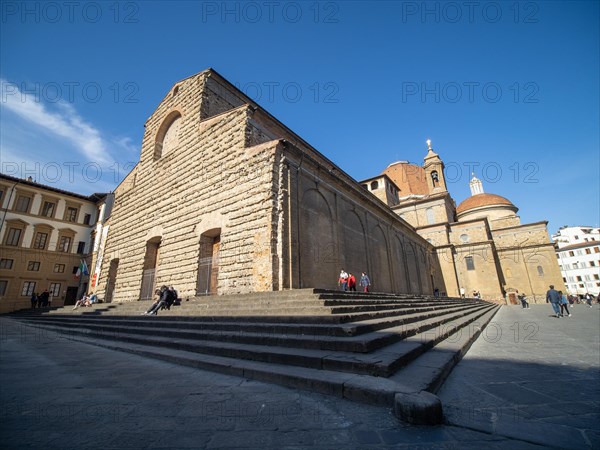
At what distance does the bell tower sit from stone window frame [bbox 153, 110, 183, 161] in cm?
3361

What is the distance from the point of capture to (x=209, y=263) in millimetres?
11078

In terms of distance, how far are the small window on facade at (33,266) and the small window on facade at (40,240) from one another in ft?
5.18

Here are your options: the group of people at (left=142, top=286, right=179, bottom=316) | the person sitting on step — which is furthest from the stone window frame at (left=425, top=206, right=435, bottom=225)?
the person sitting on step

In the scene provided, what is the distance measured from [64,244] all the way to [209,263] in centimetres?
2630

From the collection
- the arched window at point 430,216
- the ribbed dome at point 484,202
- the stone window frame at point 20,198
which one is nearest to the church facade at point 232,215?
the stone window frame at point 20,198

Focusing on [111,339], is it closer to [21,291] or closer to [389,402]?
[389,402]

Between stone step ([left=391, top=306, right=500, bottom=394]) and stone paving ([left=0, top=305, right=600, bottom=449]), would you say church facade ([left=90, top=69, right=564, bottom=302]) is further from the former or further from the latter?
stone paving ([left=0, top=305, right=600, bottom=449])

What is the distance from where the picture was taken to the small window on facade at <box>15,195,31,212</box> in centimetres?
2534

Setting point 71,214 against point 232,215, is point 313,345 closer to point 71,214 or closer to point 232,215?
point 232,215

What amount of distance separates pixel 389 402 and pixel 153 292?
13.0m

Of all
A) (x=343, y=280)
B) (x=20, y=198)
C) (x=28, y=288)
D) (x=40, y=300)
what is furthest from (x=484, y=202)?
(x=20, y=198)

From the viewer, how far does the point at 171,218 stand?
13.2m

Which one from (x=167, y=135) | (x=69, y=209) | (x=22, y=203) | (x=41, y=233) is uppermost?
(x=69, y=209)

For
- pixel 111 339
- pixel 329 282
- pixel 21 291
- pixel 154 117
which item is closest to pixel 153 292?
pixel 111 339
